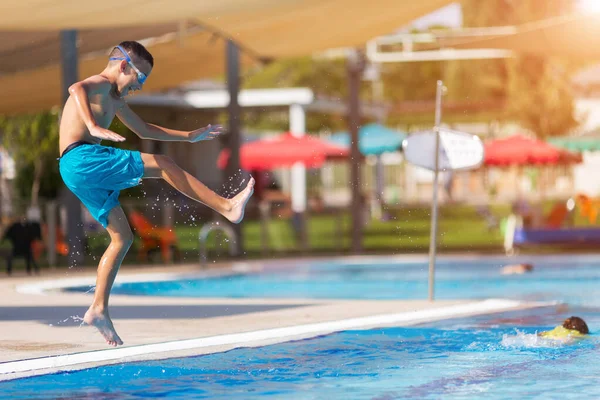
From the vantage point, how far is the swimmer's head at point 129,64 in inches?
255

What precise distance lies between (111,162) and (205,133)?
612 mm

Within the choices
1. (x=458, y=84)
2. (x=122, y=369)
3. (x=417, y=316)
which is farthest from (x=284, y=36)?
(x=458, y=84)

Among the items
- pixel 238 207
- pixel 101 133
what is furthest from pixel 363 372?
pixel 101 133

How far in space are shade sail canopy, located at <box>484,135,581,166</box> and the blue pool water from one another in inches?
310

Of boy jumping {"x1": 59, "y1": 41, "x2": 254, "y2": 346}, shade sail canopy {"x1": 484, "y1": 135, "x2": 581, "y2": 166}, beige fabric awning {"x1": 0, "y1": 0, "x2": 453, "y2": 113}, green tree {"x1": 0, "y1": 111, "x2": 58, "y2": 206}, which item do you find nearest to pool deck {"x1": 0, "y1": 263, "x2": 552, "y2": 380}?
boy jumping {"x1": 59, "y1": 41, "x2": 254, "y2": 346}

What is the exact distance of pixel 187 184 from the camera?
6.30 meters

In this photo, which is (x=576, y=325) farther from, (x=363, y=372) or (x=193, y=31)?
(x=193, y=31)

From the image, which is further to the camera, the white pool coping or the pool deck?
the pool deck

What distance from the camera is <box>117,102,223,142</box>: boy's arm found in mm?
6551

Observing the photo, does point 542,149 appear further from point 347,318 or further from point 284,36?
A: point 347,318

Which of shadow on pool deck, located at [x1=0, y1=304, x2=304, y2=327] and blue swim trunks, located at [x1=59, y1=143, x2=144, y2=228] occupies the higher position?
blue swim trunks, located at [x1=59, y1=143, x2=144, y2=228]

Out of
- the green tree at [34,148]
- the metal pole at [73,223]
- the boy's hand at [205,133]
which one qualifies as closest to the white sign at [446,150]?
the boy's hand at [205,133]

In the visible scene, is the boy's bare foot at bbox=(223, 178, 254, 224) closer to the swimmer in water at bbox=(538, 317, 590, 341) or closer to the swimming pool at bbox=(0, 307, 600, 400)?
the swimming pool at bbox=(0, 307, 600, 400)

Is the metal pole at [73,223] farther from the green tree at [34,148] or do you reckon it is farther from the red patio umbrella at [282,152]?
the red patio umbrella at [282,152]
